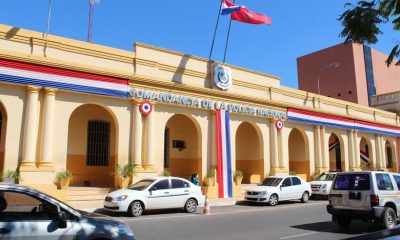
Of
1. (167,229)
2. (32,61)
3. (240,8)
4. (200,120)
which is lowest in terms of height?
(167,229)

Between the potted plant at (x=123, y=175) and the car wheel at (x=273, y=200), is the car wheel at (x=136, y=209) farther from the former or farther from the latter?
the car wheel at (x=273, y=200)

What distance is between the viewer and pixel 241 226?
12.5 m

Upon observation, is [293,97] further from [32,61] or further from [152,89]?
[32,61]

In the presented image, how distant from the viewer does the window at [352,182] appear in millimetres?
11438

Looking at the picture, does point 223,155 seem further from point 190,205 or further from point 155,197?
point 155,197

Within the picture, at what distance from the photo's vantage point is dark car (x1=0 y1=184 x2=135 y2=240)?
554 cm

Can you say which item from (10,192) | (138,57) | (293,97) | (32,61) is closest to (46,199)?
→ (10,192)

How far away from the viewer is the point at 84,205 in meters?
17.1

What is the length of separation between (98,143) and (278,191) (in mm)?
10212

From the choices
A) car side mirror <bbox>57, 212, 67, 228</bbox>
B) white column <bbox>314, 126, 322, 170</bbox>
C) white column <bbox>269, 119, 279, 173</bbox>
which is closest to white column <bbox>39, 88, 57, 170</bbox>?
car side mirror <bbox>57, 212, 67, 228</bbox>

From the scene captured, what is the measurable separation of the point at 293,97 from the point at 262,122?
4373 mm

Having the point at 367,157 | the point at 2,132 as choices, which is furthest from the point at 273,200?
the point at 367,157

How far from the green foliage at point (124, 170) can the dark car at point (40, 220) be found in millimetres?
13400

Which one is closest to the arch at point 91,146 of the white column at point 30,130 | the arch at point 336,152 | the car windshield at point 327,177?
the white column at point 30,130
